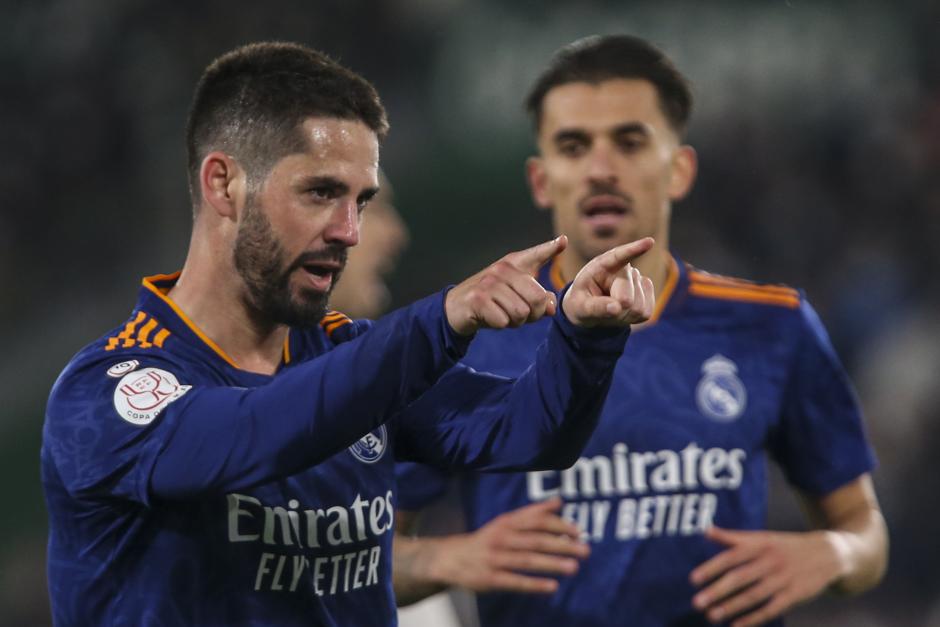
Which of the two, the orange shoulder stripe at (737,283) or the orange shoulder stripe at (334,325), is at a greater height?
the orange shoulder stripe at (737,283)

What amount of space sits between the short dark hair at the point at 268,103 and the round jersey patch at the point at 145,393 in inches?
15.7

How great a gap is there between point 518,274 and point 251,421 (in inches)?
17.5

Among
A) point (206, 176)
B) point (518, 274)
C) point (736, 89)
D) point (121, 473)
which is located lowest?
point (121, 473)

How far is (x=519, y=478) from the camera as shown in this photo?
3299 millimetres

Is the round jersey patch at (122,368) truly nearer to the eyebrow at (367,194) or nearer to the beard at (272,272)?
the beard at (272,272)

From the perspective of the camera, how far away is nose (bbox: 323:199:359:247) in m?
2.27

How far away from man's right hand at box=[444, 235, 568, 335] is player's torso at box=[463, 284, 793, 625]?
142 cm

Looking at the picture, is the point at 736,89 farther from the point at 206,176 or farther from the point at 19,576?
the point at 206,176

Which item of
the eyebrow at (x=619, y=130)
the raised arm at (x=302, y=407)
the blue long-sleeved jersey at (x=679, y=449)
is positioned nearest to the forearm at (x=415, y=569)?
the blue long-sleeved jersey at (x=679, y=449)

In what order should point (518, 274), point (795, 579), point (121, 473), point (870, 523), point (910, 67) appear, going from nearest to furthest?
point (518, 274), point (121, 473), point (795, 579), point (870, 523), point (910, 67)

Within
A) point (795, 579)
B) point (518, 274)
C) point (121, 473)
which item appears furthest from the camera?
point (795, 579)

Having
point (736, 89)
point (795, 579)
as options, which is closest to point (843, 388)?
point (795, 579)

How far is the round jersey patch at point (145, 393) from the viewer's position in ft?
6.81

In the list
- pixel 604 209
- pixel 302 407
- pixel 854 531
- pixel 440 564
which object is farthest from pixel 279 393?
pixel 854 531
